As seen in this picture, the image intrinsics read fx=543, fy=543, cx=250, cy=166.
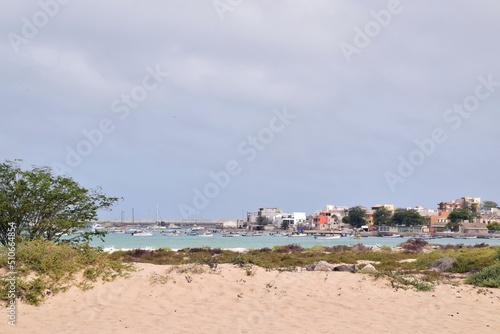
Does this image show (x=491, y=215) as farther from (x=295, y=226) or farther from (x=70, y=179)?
(x=70, y=179)

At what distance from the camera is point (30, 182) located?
61.2 ft

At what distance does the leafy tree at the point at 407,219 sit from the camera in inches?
6526

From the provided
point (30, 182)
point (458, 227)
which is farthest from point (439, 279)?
point (458, 227)

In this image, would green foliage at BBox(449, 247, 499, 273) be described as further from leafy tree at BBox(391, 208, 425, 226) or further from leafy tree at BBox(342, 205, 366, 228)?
leafy tree at BBox(342, 205, 366, 228)

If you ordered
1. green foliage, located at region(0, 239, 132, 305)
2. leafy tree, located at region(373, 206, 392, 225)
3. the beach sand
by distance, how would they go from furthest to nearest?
leafy tree, located at region(373, 206, 392, 225)
green foliage, located at region(0, 239, 132, 305)
the beach sand

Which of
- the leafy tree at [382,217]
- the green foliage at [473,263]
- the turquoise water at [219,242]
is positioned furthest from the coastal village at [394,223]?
the green foliage at [473,263]

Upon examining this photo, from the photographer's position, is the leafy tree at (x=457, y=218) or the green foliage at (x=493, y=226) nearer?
the green foliage at (x=493, y=226)

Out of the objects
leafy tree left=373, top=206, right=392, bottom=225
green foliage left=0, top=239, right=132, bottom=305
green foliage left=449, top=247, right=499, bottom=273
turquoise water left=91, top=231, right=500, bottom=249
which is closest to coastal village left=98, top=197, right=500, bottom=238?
leafy tree left=373, top=206, right=392, bottom=225

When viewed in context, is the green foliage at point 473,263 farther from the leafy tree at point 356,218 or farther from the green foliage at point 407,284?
the leafy tree at point 356,218

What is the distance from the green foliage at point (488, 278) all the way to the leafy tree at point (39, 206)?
13864mm

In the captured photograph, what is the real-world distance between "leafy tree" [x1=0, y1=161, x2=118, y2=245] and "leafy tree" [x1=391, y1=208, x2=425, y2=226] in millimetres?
156282

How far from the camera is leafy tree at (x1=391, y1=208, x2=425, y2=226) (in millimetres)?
165750
